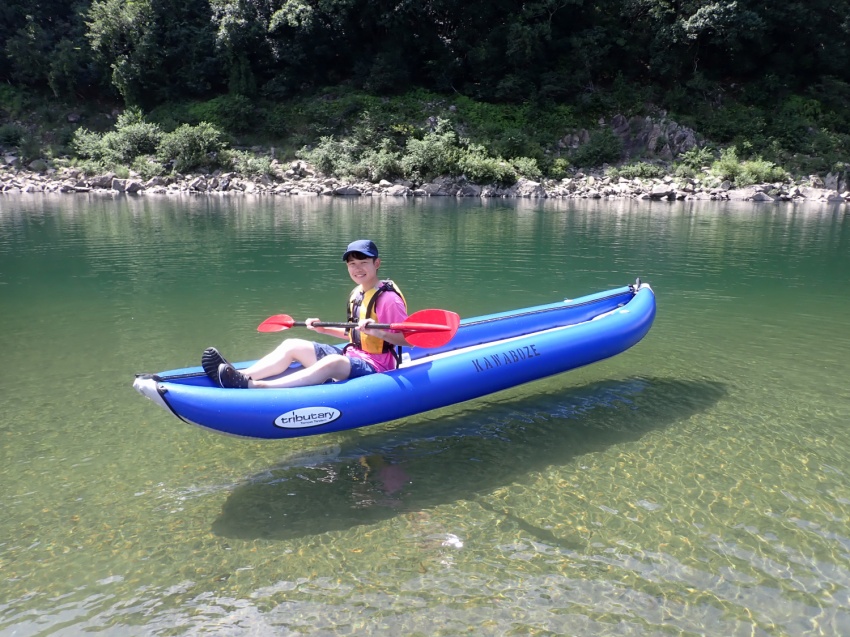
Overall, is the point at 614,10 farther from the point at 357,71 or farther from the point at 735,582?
the point at 735,582

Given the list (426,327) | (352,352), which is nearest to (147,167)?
(352,352)

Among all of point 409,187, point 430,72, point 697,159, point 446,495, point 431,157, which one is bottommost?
point 446,495

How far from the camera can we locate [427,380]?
4.06m

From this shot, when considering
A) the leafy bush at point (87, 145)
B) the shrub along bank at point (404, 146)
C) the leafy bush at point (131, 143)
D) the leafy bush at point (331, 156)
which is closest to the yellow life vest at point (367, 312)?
the shrub along bank at point (404, 146)

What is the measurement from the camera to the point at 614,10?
32625 mm

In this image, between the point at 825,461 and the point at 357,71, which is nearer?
the point at 825,461

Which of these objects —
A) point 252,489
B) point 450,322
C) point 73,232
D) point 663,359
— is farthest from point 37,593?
point 73,232

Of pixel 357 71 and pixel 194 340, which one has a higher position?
pixel 357 71

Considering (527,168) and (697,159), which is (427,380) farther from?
(697,159)

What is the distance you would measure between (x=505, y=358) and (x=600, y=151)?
26.1 meters

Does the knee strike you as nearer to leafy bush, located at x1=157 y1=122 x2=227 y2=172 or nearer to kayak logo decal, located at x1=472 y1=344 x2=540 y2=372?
kayak logo decal, located at x1=472 y1=344 x2=540 y2=372

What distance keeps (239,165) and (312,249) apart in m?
18.3

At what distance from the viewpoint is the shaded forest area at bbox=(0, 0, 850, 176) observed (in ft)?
96.9

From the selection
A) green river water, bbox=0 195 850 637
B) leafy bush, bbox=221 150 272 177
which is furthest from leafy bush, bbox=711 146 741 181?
green river water, bbox=0 195 850 637
